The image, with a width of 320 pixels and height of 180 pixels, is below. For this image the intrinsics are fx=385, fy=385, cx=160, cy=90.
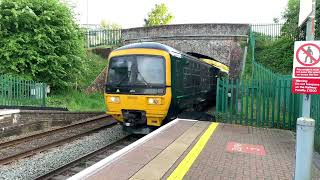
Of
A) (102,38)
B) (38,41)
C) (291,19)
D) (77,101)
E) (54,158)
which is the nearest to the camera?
(54,158)

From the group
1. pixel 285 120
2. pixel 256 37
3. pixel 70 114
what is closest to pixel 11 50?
pixel 70 114

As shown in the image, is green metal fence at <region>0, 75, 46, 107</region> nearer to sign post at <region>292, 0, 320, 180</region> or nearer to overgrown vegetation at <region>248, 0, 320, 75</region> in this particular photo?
overgrown vegetation at <region>248, 0, 320, 75</region>

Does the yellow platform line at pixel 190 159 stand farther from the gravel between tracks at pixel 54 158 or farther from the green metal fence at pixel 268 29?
the green metal fence at pixel 268 29

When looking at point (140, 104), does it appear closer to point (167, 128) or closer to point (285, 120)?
point (167, 128)

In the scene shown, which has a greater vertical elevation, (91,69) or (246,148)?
(91,69)

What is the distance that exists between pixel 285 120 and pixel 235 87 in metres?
2.01

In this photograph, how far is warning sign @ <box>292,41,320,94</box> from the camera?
495cm

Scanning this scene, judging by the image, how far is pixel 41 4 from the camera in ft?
70.7

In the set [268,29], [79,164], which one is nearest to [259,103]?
[79,164]

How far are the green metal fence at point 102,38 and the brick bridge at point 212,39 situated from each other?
221 inches

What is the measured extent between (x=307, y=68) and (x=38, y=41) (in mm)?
17885

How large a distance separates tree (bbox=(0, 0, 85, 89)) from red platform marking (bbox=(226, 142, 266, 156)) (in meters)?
14.4

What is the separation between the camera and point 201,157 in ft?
24.7

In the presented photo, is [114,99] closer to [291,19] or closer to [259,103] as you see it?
[259,103]
